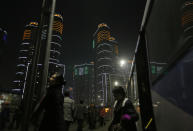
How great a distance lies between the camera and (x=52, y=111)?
2.44 metres

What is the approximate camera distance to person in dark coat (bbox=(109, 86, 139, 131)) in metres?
2.60

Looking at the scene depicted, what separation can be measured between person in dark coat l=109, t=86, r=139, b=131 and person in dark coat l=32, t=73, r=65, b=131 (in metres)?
0.94

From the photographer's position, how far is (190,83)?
1130 mm

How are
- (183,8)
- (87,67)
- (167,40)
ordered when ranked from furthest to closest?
(87,67)
(167,40)
(183,8)

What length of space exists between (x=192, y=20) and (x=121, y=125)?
2.07m

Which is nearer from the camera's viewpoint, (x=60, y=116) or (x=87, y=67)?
(x=60, y=116)

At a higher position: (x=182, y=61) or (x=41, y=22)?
(x=41, y=22)

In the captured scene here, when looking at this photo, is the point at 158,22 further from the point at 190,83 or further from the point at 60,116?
the point at 60,116

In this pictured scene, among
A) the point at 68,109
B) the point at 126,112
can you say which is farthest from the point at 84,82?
the point at 126,112

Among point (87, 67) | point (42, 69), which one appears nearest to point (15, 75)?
point (87, 67)

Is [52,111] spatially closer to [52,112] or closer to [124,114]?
[52,112]

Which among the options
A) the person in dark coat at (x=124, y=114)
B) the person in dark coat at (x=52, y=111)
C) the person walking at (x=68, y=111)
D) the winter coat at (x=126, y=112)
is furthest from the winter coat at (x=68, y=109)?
the person in dark coat at (x=52, y=111)

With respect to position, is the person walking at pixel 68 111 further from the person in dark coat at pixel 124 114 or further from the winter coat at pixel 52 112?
the winter coat at pixel 52 112

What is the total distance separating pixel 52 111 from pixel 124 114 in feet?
3.84
